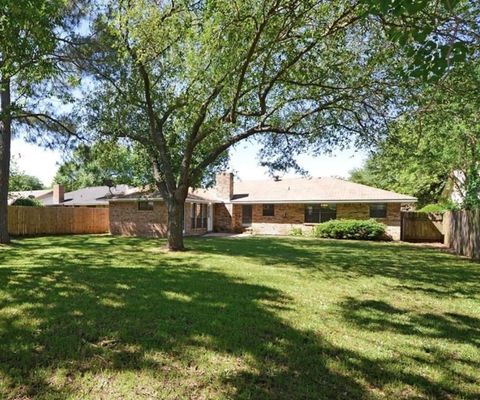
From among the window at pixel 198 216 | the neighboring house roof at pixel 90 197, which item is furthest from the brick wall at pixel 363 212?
the neighboring house roof at pixel 90 197

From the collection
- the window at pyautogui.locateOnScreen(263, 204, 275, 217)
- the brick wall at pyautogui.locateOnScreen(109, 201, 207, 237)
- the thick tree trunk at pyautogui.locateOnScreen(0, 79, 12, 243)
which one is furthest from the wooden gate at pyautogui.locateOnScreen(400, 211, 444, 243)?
the thick tree trunk at pyautogui.locateOnScreen(0, 79, 12, 243)

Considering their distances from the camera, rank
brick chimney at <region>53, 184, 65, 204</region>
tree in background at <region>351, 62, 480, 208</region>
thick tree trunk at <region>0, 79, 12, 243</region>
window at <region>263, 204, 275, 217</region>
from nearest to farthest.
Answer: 1. tree in background at <region>351, 62, 480, 208</region>
2. thick tree trunk at <region>0, 79, 12, 243</region>
3. window at <region>263, 204, 275, 217</region>
4. brick chimney at <region>53, 184, 65, 204</region>

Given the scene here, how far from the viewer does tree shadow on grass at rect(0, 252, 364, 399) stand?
3.36 metres

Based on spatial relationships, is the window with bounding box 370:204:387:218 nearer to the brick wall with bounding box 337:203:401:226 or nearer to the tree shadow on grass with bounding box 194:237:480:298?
the brick wall with bounding box 337:203:401:226

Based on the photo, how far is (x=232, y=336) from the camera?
453 centimetres

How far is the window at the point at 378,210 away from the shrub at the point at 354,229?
1.18 m

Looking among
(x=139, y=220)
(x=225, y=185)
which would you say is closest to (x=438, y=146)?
(x=225, y=185)

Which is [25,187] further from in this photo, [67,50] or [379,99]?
[379,99]

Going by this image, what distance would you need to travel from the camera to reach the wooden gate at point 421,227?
846 inches

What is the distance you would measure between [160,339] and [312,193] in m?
21.6

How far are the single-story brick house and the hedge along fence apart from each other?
4.73 m

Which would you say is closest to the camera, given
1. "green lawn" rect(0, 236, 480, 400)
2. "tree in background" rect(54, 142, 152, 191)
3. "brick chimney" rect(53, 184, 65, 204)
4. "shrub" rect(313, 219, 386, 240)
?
"green lawn" rect(0, 236, 480, 400)

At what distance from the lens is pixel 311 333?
15.6 feet

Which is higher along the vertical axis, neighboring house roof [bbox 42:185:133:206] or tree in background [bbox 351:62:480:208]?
tree in background [bbox 351:62:480:208]
